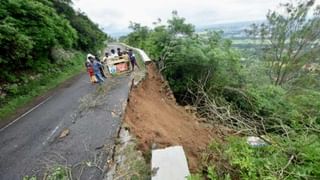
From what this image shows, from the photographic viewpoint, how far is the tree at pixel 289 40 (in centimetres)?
2338

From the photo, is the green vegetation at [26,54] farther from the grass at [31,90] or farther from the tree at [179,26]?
the tree at [179,26]

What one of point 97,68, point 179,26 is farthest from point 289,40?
point 97,68

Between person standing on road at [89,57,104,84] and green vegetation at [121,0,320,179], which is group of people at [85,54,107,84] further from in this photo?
green vegetation at [121,0,320,179]

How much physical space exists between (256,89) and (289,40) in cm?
1180

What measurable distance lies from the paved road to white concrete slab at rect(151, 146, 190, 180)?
1.54 metres

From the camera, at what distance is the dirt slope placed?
20.1 ft

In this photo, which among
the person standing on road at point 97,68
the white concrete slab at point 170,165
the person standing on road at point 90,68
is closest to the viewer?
the white concrete slab at point 170,165

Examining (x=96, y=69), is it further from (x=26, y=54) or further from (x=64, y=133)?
(x=64, y=133)

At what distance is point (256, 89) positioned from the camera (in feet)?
48.8

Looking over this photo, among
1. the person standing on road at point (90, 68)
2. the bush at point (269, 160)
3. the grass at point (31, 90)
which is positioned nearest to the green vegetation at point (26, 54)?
the grass at point (31, 90)

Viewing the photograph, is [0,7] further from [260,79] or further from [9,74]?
[260,79]

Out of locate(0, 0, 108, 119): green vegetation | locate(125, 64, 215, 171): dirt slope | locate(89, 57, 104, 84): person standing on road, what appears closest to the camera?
locate(125, 64, 215, 171): dirt slope

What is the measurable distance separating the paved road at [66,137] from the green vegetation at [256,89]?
2.65 meters

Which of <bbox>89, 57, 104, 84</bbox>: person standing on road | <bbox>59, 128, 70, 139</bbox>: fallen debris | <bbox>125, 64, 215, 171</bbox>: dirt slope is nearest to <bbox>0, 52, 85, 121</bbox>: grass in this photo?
<bbox>89, 57, 104, 84</bbox>: person standing on road
